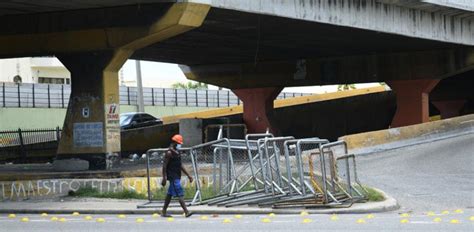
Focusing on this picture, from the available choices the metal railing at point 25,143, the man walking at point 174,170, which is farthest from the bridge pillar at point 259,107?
the man walking at point 174,170

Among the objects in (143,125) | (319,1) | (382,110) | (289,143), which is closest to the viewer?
(289,143)

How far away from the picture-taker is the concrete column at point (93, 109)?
25531 millimetres

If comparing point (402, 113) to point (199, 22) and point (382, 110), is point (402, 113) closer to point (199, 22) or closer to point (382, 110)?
point (382, 110)

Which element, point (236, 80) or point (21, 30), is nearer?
point (21, 30)

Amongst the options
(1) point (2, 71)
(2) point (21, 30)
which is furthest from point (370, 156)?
(1) point (2, 71)

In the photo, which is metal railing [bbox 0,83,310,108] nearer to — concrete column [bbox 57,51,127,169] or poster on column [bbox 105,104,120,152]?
concrete column [bbox 57,51,127,169]

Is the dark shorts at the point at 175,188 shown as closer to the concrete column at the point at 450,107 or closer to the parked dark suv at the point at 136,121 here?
the parked dark suv at the point at 136,121

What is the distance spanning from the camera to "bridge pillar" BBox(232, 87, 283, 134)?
46906 millimetres

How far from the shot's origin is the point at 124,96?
6222 centimetres

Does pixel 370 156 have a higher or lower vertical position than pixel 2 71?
lower

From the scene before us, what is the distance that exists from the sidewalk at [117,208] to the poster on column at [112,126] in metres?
5.91

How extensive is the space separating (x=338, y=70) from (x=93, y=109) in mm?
21086

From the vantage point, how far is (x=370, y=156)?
28203 mm

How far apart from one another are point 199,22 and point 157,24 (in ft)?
4.33
